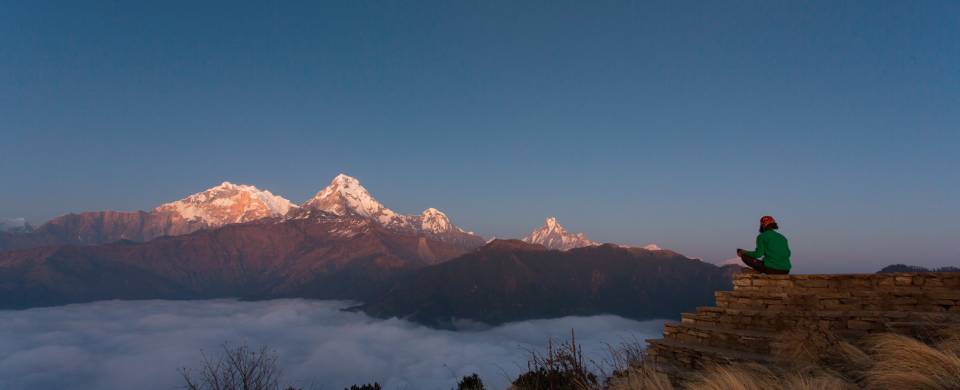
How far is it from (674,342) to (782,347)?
8.84 feet

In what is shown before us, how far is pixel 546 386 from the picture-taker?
1144 centimetres

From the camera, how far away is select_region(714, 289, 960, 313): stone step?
988 centimetres

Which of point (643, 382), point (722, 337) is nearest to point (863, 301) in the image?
point (722, 337)

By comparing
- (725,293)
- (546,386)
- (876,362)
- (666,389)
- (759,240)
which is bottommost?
(546,386)

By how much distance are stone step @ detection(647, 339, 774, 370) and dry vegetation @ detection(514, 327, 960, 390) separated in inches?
23.1

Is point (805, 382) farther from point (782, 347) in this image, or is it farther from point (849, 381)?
point (782, 347)

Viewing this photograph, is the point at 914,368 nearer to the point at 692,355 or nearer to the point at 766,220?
the point at 692,355

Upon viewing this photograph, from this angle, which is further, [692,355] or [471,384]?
[471,384]

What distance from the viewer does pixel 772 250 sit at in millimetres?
12164

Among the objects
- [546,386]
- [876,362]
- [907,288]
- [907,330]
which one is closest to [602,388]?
[546,386]

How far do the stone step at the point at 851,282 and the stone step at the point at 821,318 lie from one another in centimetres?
70

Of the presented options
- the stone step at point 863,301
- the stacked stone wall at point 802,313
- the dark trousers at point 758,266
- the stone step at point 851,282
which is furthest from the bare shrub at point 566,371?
the dark trousers at point 758,266

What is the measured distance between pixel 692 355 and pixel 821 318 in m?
2.75

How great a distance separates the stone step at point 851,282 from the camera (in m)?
10.1
